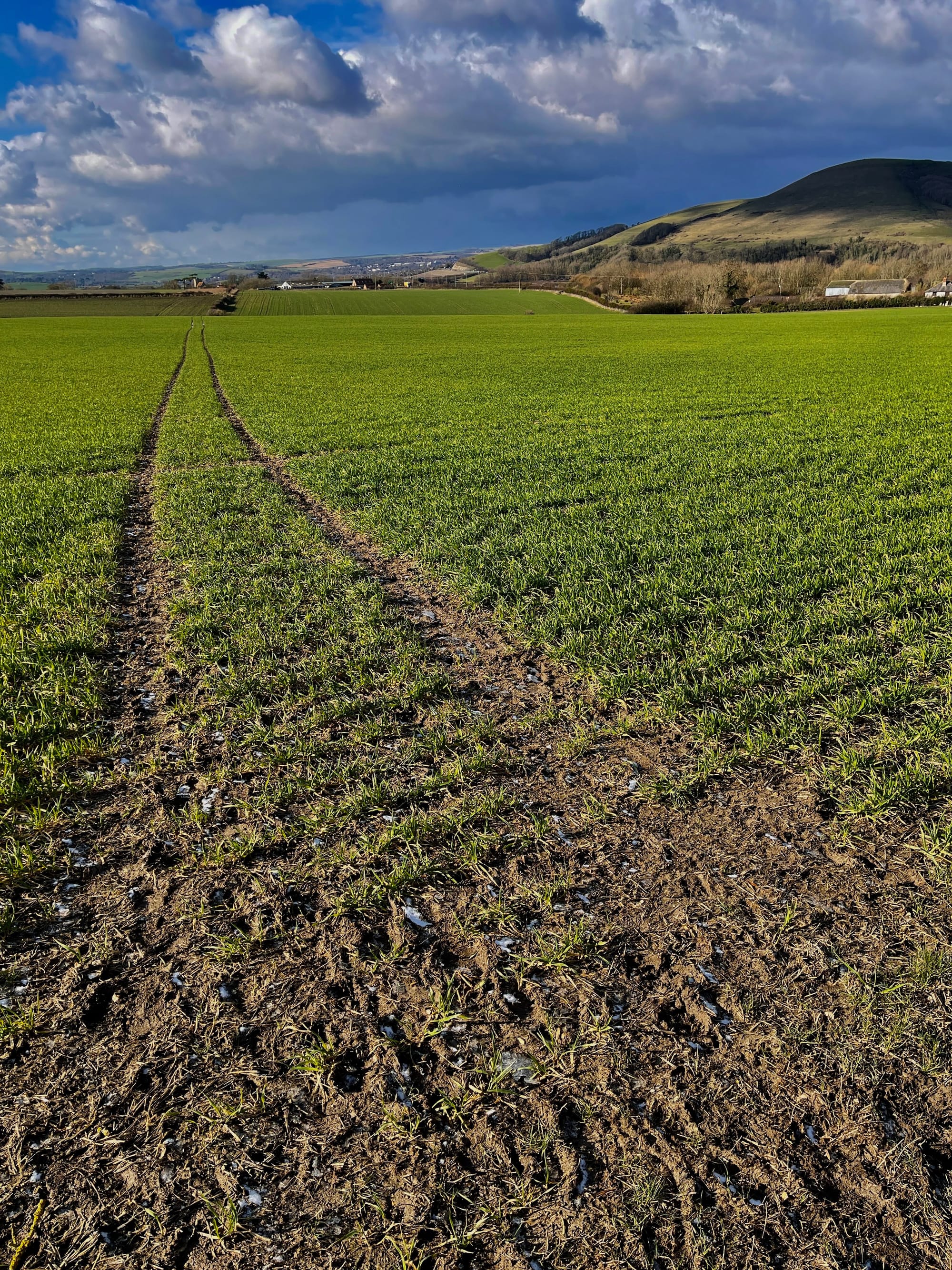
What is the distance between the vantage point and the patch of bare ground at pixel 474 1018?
280 centimetres

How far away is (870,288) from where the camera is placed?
137750 millimetres

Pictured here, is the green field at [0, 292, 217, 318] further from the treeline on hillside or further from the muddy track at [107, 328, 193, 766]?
the muddy track at [107, 328, 193, 766]

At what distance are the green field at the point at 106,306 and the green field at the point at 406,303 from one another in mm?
9963

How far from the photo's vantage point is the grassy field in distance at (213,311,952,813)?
626 centimetres

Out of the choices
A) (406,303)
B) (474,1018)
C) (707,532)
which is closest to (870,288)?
(406,303)

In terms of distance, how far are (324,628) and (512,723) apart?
3108mm

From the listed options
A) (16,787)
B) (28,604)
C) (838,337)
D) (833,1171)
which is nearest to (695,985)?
(833,1171)

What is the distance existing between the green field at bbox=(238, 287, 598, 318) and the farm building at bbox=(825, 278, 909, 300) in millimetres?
55001

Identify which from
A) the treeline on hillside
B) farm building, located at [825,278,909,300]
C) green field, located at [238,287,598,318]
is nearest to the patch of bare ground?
green field, located at [238,287,598,318]

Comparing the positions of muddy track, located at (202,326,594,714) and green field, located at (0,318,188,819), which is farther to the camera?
muddy track, located at (202,326,594,714)

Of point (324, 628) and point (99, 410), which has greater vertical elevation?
point (99, 410)

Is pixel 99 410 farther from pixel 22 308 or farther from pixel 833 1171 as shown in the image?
pixel 22 308

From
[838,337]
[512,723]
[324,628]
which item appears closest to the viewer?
[512,723]

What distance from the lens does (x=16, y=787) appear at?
536 centimetres
